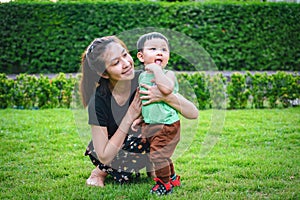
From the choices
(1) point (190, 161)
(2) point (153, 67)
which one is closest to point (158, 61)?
(2) point (153, 67)

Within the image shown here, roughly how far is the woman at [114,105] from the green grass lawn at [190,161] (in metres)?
0.16

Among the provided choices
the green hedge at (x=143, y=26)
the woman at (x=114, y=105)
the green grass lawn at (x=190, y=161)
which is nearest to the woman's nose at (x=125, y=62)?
the woman at (x=114, y=105)

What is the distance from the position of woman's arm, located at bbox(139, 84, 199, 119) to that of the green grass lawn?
227 mm

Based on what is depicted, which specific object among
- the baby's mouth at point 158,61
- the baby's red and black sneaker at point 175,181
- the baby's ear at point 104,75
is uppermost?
the baby's mouth at point 158,61

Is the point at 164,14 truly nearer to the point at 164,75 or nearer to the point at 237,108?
the point at 237,108

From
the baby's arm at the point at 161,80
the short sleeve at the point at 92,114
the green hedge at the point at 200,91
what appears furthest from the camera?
the green hedge at the point at 200,91

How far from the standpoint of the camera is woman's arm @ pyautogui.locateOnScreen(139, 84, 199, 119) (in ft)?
9.09

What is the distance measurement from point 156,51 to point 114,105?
25.6 inches

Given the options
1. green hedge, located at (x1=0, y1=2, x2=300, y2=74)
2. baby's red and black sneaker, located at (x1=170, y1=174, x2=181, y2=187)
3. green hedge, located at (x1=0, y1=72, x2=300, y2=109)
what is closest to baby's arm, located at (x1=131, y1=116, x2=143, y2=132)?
baby's red and black sneaker, located at (x1=170, y1=174, x2=181, y2=187)

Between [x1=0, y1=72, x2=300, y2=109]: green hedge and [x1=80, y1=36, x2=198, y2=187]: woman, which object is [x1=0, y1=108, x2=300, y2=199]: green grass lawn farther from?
[x1=0, y1=72, x2=300, y2=109]: green hedge

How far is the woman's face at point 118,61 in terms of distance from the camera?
2.93 meters

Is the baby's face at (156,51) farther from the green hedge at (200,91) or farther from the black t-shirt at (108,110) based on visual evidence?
the green hedge at (200,91)

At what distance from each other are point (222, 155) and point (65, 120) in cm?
264

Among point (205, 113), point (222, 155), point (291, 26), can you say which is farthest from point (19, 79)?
point (291, 26)
